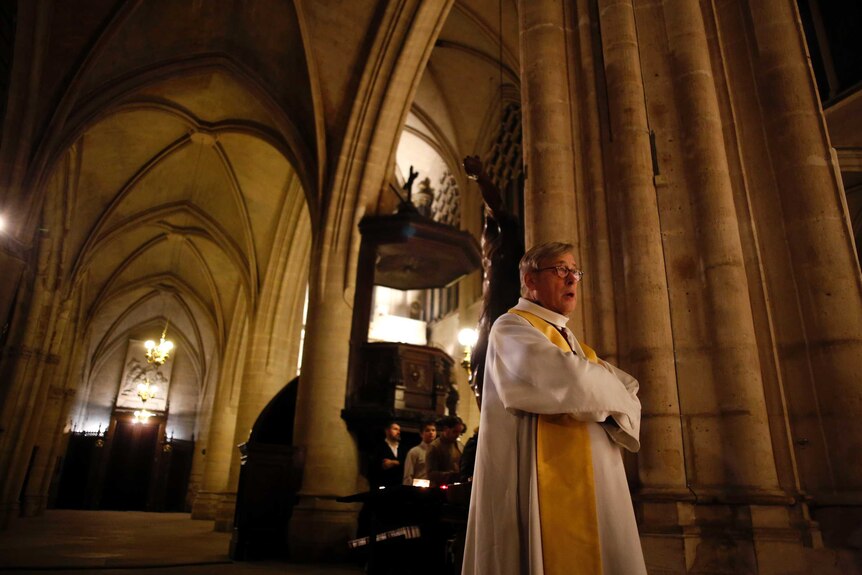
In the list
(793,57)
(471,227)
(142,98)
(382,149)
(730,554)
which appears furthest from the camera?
(471,227)

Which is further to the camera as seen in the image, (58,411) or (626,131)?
(58,411)

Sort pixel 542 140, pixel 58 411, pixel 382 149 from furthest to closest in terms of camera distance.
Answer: pixel 58 411 < pixel 382 149 < pixel 542 140

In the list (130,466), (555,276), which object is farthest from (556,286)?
(130,466)

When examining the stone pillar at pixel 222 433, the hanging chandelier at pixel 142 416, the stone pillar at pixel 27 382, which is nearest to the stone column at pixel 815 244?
the stone pillar at pixel 222 433

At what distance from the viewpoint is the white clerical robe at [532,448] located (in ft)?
5.52

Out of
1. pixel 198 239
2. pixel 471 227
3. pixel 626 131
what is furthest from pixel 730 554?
pixel 198 239

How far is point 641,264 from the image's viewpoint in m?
3.27

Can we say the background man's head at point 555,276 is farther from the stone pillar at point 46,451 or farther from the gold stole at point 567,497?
the stone pillar at point 46,451

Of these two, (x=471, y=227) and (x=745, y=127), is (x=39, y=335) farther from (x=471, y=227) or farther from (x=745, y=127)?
(x=745, y=127)

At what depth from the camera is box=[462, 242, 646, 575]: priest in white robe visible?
1678 mm

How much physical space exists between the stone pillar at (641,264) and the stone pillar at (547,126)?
28 cm

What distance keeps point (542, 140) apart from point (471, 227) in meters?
9.44

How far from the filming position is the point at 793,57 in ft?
11.4

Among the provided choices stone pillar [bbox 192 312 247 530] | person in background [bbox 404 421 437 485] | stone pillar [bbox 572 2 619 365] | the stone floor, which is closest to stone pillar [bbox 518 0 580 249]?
stone pillar [bbox 572 2 619 365]
